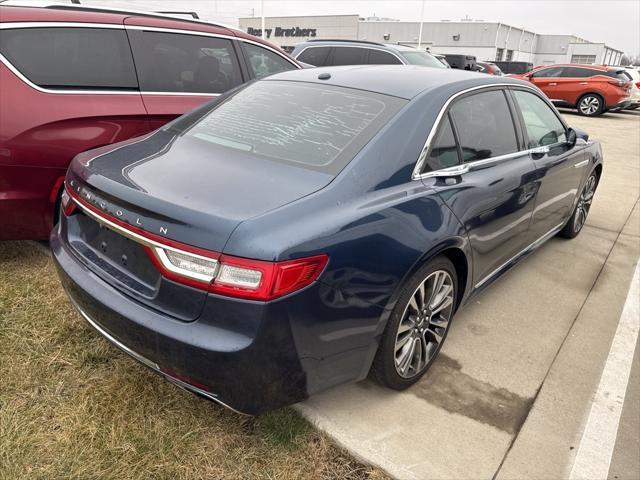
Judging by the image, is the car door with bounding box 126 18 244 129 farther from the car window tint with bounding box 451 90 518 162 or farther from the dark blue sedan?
the car window tint with bounding box 451 90 518 162

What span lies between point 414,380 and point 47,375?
1.88 meters

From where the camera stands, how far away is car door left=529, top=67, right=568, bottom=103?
671 inches

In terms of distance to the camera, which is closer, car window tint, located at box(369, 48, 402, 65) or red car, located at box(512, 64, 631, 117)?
car window tint, located at box(369, 48, 402, 65)

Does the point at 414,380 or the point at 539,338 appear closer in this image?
the point at 414,380

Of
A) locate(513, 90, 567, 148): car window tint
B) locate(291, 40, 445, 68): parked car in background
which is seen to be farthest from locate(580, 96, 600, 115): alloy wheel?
locate(513, 90, 567, 148): car window tint

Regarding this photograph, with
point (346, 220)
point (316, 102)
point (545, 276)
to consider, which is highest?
point (316, 102)

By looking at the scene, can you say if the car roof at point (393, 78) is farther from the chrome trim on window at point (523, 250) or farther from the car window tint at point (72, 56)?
the car window tint at point (72, 56)

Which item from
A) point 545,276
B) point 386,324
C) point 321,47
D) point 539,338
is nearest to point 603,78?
point 321,47

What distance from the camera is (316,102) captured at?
2.71 meters

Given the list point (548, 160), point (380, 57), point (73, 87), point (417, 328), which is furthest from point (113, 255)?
point (380, 57)

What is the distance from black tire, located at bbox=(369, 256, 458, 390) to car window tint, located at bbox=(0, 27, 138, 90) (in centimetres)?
273

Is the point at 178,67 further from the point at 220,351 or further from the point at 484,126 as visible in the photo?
the point at 220,351

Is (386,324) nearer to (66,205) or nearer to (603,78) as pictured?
(66,205)

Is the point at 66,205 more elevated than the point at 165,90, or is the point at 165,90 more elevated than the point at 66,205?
the point at 165,90
